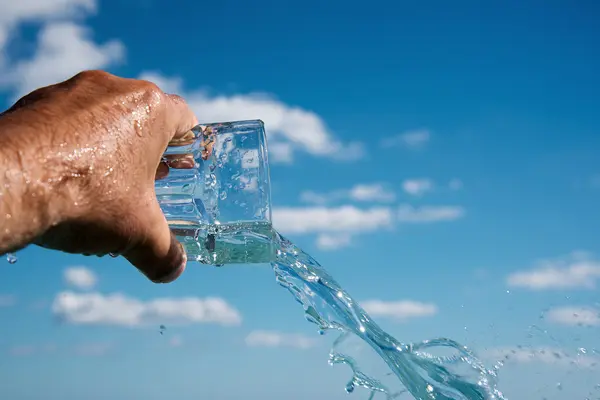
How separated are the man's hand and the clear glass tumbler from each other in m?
0.70

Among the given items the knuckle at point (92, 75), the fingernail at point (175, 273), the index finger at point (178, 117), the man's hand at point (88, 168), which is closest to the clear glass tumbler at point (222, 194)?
the index finger at point (178, 117)

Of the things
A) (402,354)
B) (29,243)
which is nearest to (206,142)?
(29,243)

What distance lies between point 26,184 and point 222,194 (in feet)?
4.92

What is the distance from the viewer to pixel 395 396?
5027 millimetres

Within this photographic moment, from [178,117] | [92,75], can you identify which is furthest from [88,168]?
[178,117]

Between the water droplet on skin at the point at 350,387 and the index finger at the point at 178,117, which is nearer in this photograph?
the index finger at the point at 178,117

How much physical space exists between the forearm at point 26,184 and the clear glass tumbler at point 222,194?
1245 mm

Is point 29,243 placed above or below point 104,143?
below

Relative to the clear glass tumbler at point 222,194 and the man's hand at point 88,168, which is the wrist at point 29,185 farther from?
the clear glass tumbler at point 222,194

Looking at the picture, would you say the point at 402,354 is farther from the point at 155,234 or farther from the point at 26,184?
the point at 26,184

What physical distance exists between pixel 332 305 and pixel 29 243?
97.0 inches

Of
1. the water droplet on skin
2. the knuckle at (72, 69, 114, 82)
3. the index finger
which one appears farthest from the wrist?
the water droplet on skin

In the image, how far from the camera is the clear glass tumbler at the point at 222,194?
129 inches

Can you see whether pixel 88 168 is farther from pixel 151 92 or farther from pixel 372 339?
Result: pixel 372 339
